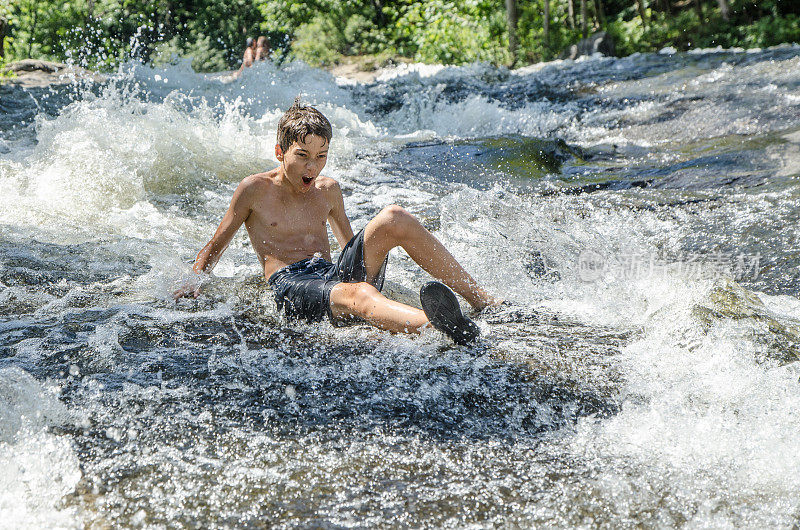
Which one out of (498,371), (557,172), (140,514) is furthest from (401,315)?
(557,172)

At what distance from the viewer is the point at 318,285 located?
3246 millimetres

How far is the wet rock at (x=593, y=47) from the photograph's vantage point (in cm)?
1531

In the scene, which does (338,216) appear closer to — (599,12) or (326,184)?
(326,184)

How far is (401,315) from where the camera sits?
2916 millimetres

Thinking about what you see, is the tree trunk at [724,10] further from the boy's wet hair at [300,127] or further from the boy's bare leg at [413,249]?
the boy's bare leg at [413,249]

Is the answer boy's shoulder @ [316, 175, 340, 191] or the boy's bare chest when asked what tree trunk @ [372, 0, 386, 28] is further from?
the boy's bare chest

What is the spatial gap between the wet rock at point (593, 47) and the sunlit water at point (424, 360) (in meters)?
9.48

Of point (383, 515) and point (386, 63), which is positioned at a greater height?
point (386, 63)

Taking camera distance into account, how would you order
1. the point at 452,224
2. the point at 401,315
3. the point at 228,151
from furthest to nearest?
the point at 228,151, the point at 452,224, the point at 401,315

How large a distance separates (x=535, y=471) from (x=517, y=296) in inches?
63.4

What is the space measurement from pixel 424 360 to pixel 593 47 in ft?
46.8

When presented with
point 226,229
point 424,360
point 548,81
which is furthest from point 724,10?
point 424,360

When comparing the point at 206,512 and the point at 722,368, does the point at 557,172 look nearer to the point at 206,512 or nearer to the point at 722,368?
the point at 722,368

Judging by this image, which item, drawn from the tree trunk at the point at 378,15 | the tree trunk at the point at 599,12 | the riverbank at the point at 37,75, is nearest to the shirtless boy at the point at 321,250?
the riverbank at the point at 37,75
